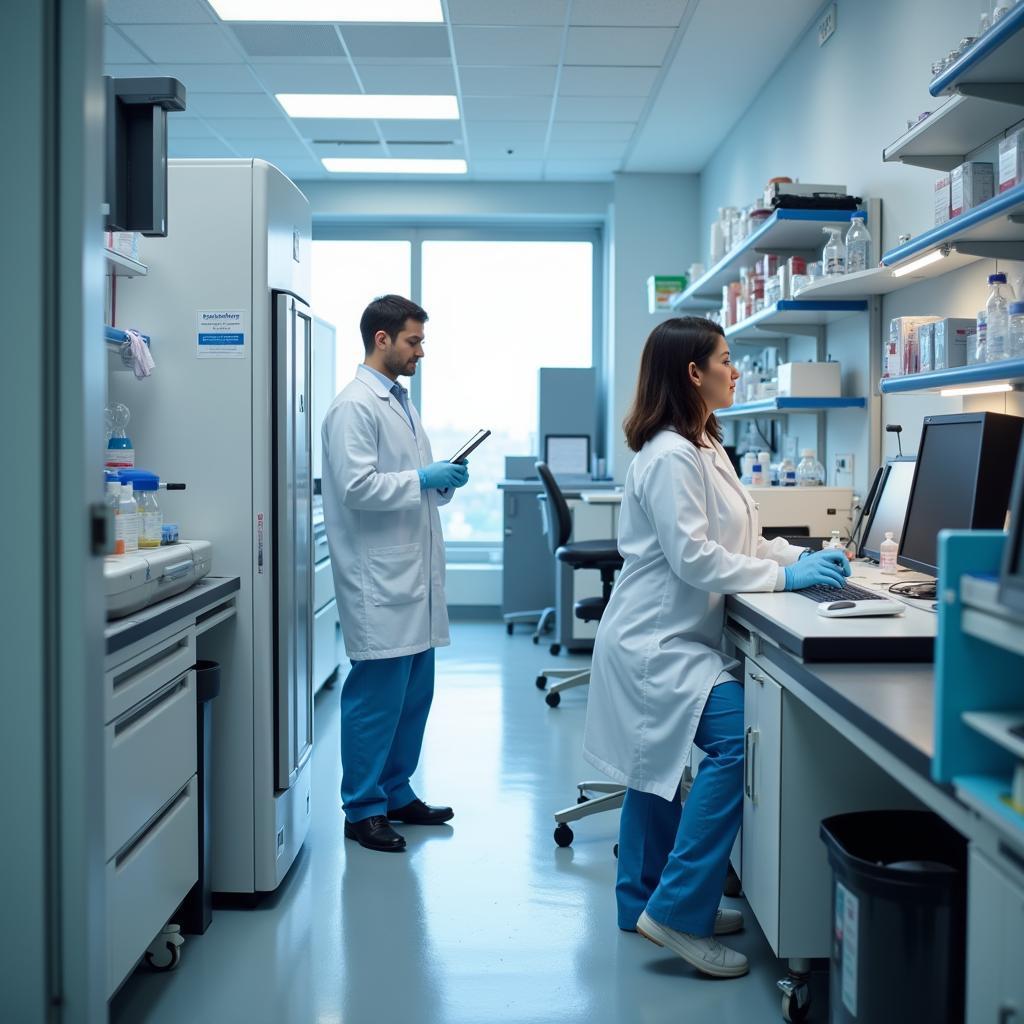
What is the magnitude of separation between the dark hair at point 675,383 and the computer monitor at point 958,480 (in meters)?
0.53

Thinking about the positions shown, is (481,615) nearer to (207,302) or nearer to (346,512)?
(346,512)

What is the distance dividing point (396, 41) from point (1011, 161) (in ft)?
9.70

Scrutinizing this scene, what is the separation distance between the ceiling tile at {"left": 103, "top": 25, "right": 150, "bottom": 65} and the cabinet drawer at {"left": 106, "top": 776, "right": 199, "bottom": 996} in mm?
3331

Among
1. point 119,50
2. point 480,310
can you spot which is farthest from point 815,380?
point 480,310

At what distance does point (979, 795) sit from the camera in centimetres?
111

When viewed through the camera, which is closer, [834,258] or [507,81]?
[834,258]

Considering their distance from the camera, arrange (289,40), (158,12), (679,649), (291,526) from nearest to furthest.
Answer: (679,649) < (291,526) < (158,12) < (289,40)

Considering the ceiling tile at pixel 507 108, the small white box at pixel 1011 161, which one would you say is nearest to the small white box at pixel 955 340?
the small white box at pixel 1011 161

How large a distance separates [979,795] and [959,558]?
10.4 inches

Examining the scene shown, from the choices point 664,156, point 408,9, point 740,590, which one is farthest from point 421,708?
point 664,156

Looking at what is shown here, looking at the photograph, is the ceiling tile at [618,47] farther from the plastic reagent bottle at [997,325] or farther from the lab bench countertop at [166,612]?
the lab bench countertop at [166,612]

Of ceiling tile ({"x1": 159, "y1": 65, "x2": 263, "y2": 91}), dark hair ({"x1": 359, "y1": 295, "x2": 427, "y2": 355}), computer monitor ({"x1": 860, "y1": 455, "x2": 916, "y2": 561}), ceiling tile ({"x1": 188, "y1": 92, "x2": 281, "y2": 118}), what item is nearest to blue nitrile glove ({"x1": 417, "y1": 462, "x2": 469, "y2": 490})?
dark hair ({"x1": 359, "y1": 295, "x2": 427, "y2": 355})

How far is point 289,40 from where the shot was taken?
4230 millimetres

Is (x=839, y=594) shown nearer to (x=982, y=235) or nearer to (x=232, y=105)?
(x=982, y=235)
